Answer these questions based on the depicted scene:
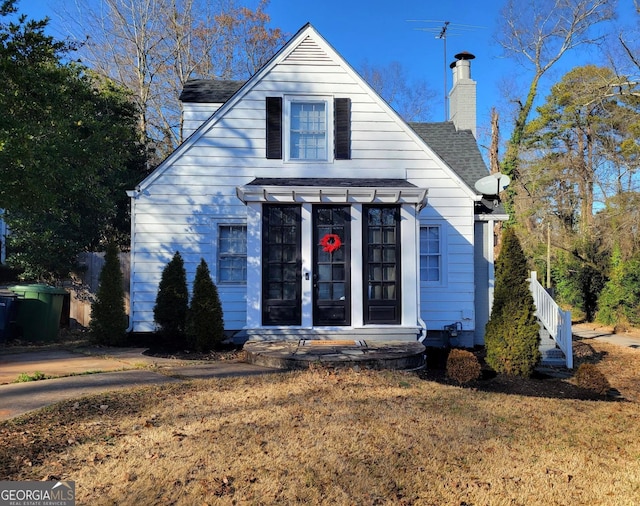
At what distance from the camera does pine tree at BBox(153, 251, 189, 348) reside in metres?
9.20

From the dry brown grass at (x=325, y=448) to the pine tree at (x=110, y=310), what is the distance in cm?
413

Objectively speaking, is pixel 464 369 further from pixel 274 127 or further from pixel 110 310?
pixel 110 310

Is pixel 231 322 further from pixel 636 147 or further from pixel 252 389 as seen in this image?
pixel 636 147

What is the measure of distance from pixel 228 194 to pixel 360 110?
131 inches

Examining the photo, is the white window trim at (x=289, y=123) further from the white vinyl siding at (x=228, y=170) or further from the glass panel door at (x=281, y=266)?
the glass panel door at (x=281, y=266)

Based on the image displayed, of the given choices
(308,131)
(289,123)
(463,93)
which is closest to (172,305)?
(289,123)

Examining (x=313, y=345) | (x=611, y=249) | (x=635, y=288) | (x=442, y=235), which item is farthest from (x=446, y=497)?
(x=611, y=249)

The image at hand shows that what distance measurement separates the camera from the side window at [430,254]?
10547 mm

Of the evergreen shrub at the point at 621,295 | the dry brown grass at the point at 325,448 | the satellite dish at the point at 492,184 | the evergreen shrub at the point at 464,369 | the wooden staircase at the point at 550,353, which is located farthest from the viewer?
the evergreen shrub at the point at 621,295

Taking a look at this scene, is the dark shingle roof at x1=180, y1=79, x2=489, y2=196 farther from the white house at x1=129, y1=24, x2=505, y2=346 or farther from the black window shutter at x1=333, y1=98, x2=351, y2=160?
the black window shutter at x1=333, y1=98, x2=351, y2=160

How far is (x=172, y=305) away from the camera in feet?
30.2

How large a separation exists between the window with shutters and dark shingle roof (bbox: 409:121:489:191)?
8.09 ft

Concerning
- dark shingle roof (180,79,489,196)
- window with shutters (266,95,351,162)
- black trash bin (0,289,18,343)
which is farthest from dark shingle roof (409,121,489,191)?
black trash bin (0,289,18,343)

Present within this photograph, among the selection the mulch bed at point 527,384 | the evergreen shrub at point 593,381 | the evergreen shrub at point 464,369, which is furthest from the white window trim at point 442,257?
the evergreen shrub at point 593,381
